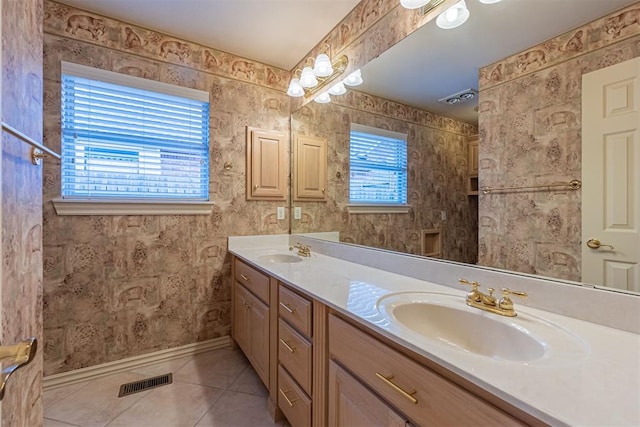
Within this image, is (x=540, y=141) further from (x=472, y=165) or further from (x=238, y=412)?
(x=238, y=412)

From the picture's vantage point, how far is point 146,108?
206 centimetres

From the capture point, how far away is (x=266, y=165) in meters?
2.49

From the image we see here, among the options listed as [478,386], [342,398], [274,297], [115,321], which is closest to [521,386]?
[478,386]

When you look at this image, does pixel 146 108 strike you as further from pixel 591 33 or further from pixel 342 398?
pixel 591 33

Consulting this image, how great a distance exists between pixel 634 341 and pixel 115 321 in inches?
102

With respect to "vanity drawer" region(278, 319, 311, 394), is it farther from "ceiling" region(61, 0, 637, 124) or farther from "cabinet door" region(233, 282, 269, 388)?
"ceiling" region(61, 0, 637, 124)

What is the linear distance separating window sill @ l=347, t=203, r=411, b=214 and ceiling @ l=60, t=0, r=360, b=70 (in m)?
1.28

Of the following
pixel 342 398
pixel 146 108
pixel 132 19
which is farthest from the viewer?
pixel 146 108

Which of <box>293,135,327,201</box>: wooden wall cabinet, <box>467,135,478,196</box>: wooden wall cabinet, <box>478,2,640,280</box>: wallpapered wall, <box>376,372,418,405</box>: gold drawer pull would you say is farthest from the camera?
<box>293,135,327,201</box>: wooden wall cabinet

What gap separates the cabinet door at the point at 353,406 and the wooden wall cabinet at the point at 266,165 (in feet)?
5.58

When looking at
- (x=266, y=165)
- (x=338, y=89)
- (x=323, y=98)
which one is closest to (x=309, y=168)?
(x=266, y=165)

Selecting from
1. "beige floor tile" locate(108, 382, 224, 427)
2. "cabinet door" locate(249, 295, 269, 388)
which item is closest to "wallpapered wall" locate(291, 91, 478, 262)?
"cabinet door" locate(249, 295, 269, 388)

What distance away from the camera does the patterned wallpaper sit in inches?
22.5

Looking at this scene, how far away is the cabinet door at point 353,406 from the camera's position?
804mm
